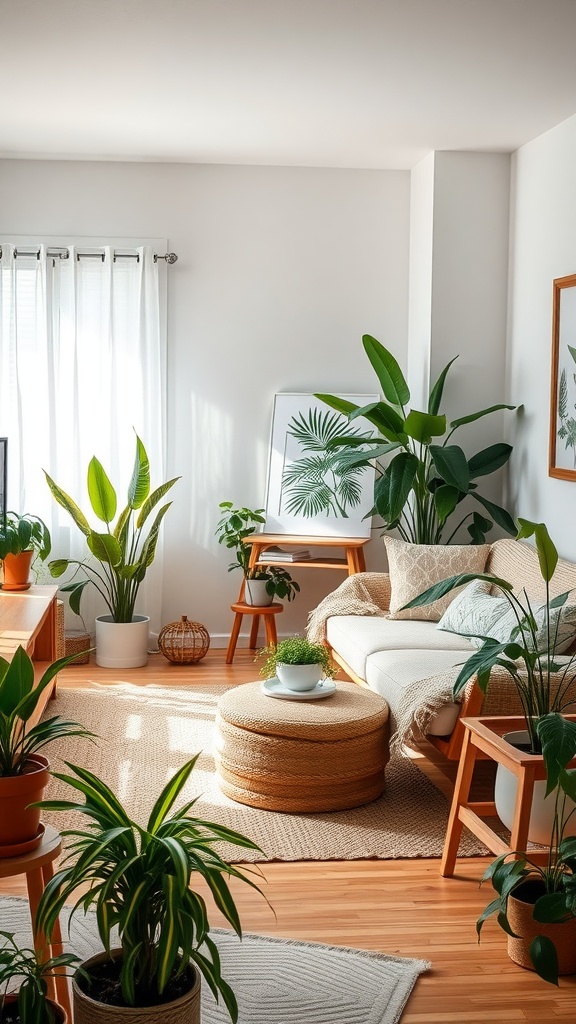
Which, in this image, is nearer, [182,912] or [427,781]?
[182,912]

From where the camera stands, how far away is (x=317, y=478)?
6031mm

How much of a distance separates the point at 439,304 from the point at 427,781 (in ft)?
9.06

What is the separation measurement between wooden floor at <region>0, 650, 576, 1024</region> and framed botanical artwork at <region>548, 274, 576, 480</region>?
213 cm

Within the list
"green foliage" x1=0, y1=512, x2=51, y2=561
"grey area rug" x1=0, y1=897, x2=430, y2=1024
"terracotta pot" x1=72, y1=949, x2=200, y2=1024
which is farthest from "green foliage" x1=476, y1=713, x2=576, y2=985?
"green foliage" x1=0, y1=512, x2=51, y2=561

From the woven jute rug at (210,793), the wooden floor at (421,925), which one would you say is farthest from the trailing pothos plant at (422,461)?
the wooden floor at (421,925)

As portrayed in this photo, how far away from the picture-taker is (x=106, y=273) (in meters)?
6.00

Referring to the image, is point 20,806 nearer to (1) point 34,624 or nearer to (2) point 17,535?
(1) point 34,624

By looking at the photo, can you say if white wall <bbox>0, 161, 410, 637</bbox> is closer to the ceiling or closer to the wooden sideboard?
the ceiling

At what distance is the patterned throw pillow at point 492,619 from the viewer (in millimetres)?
3695

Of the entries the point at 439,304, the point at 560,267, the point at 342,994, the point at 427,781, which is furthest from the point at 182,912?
the point at 439,304

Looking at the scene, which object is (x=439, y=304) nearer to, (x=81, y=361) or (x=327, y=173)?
(x=327, y=173)

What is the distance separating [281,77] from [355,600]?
2.39m

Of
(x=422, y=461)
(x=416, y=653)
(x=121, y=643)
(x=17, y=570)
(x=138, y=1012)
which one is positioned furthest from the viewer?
(x=121, y=643)

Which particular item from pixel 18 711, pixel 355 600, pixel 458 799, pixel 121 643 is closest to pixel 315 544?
pixel 355 600
